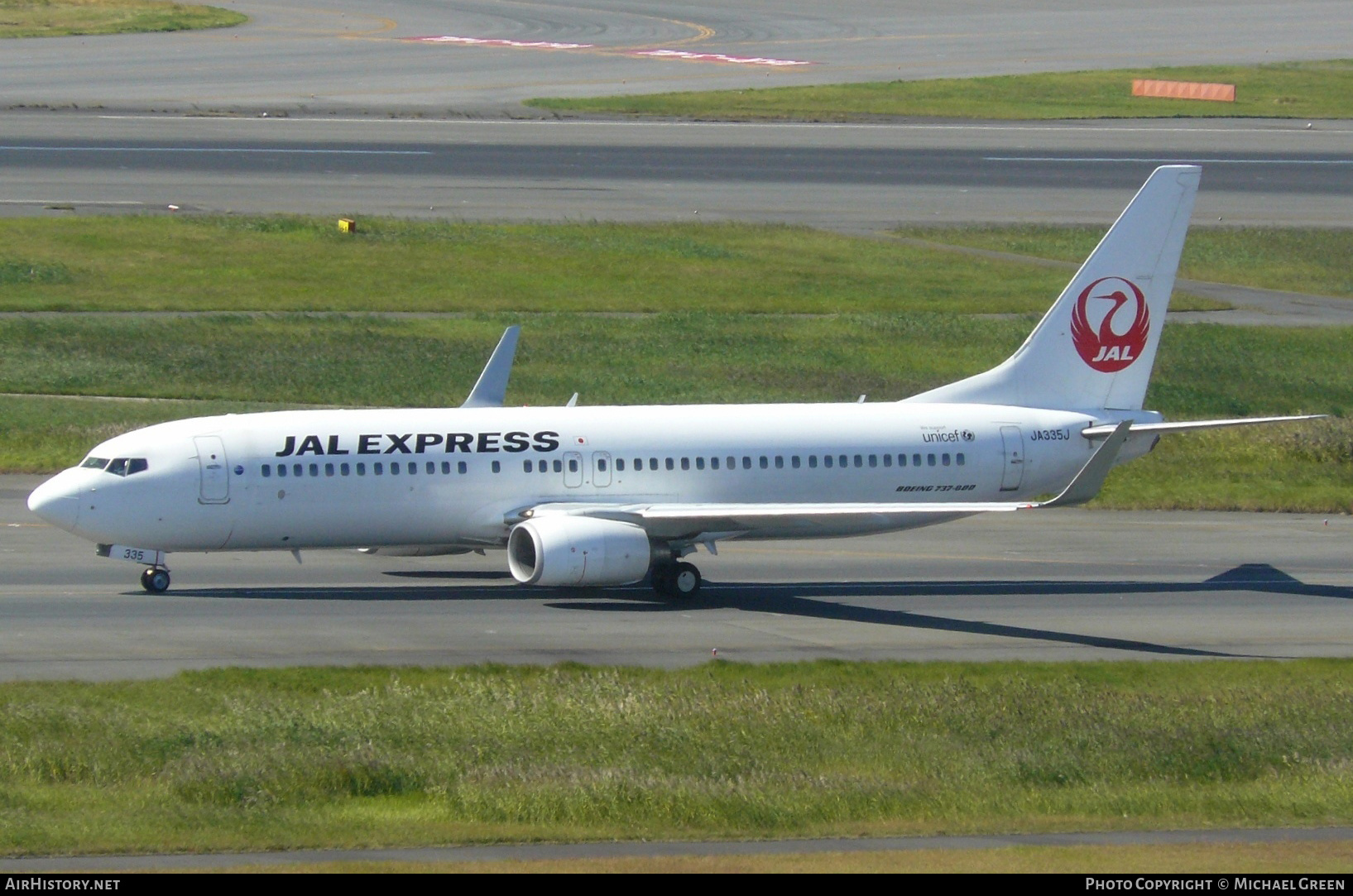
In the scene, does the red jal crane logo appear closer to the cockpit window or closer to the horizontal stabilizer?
the horizontal stabilizer

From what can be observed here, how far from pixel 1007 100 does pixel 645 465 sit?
78541mm

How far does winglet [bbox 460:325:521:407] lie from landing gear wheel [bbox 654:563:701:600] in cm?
747

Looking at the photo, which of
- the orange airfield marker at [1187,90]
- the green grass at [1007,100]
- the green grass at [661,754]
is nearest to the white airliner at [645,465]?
the green grass at [661,754]

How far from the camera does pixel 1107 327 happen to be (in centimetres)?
4625

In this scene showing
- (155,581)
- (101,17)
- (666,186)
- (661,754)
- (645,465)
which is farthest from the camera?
(101,17)

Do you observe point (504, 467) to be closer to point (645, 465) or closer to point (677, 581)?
point (645, 465)

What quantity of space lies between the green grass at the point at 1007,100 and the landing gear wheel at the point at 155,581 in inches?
2795

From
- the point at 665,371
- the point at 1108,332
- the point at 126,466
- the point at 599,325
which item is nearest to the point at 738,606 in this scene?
the point at 1108,332

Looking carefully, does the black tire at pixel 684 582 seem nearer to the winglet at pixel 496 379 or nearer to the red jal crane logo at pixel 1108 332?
the winglet at pixel 496 379

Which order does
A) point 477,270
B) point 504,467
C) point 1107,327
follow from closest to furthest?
point 504,467
point 1107,327
point 477,270

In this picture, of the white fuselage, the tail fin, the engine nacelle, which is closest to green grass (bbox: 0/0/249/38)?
the white fuselage

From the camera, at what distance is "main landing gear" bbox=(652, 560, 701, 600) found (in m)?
41.0
